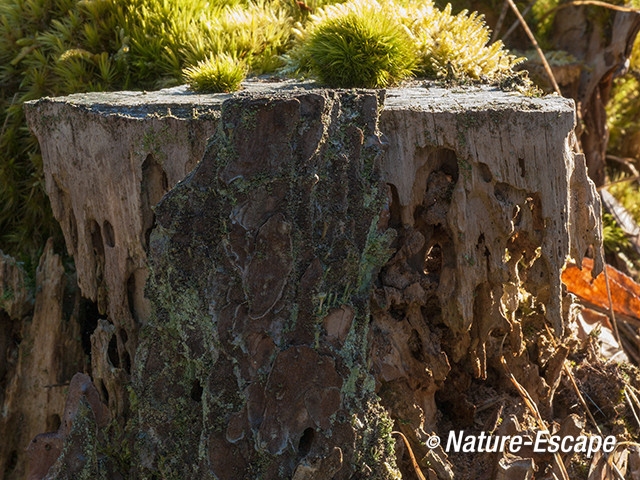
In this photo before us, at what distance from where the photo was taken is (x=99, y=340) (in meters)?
3.16

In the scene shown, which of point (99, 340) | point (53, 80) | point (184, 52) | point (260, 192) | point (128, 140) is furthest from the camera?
point (53, 80)

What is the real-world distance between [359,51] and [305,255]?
4.23 feet

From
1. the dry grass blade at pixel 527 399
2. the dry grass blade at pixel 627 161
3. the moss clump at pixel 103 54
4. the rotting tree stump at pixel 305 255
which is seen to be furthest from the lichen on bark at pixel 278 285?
the dry grass blade at pixel 627 161

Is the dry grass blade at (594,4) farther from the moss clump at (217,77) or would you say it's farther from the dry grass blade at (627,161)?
the moss clump at (217,77)

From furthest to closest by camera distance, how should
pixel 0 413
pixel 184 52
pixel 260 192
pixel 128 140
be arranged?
1. pixel 184 52
2. pixel 0 413
3. pixel 128 140
4. pixel 260 192

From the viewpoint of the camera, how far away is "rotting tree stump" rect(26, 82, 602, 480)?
2301 millimetres

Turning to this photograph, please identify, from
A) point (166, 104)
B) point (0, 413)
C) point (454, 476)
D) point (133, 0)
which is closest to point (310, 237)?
point (166, 104)

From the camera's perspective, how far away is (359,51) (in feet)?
10.4

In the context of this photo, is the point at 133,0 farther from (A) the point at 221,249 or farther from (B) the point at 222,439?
(B) the point at 222,439

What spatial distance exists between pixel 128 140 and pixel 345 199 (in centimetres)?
106

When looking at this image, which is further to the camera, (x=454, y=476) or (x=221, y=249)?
(x=454, y=476)

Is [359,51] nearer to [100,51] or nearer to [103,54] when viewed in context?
[103,54]

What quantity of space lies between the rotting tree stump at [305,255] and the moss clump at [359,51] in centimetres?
21

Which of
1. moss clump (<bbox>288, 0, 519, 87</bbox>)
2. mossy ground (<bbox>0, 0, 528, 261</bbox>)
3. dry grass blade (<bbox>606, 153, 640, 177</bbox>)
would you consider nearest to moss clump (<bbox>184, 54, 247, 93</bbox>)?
moss clump (<bbox>288, 0, 519, 87</bbox>)
